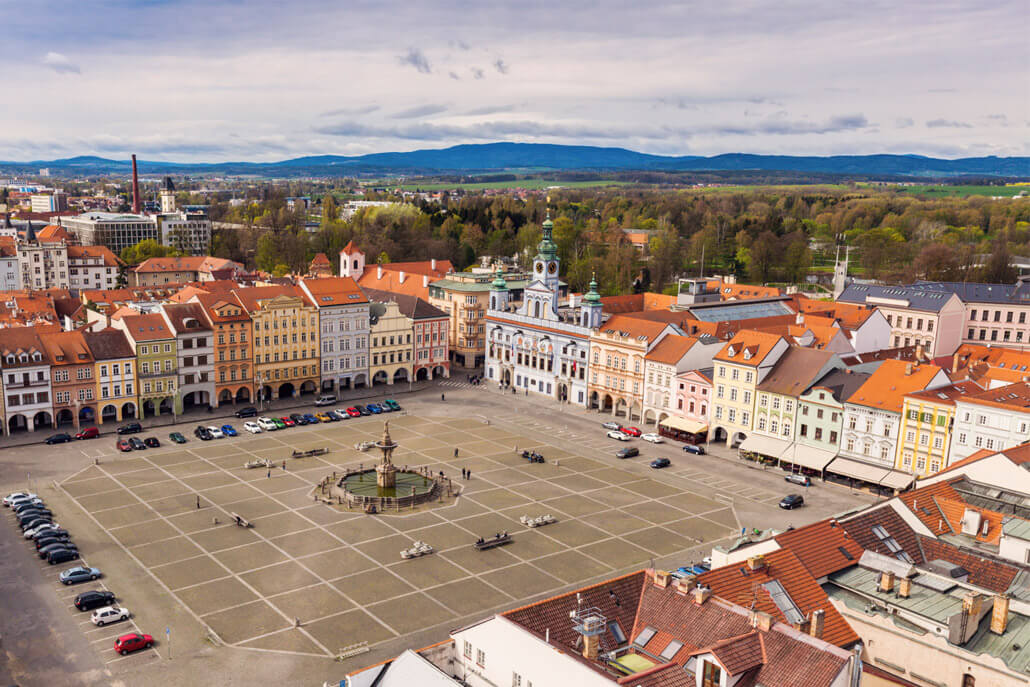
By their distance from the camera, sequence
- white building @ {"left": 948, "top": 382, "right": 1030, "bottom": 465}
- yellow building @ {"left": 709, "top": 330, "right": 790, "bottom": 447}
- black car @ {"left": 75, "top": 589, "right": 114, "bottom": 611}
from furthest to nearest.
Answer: yellow building @ {"left": 709, "top": 330, "right": 790, "bottom": 447}, white building @ {"left": 948, "top": 382, "right": 1030, "bottom": 465}, black car @ {"left": 75, "top": 589, "right": 114, "bottom": 611}

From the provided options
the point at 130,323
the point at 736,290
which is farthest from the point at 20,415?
the point at 736,290

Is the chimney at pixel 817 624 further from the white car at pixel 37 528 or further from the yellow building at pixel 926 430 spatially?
the white car at pixel 37 528

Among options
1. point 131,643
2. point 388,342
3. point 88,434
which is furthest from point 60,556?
point 388,342

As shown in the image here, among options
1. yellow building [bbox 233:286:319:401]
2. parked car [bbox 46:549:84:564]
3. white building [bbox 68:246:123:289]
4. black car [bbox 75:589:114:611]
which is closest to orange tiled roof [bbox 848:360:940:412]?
black car [bbox 75:589:114:611]

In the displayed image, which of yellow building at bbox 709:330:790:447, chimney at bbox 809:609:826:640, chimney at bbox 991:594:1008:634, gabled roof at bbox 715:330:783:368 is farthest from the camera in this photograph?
gabled roof at bbox 715:330:783:368

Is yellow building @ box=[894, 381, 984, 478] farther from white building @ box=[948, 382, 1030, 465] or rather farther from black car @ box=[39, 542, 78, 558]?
black car @ box=[39, 542, 78, 558]

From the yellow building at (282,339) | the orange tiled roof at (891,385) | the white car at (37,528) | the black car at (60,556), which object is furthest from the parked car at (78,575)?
the orange tiled roof at (891,385)

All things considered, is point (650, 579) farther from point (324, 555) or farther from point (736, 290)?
point (736, 290)
